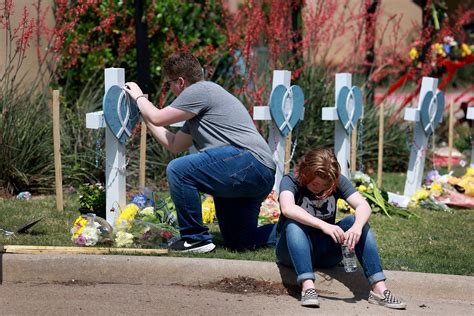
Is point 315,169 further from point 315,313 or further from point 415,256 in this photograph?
point 415,256

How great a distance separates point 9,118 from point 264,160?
3.24 metres

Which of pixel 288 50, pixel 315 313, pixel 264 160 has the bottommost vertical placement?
pixel 315 313

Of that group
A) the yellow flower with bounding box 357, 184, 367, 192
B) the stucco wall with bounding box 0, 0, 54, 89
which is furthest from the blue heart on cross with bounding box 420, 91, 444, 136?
the stucco wall with bounding box 0, 0, 54, 89

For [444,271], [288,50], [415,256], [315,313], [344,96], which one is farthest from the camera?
[288,50]

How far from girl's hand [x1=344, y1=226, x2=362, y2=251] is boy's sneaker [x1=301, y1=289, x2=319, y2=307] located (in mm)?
307

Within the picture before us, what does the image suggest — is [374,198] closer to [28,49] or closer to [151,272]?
[151,272]

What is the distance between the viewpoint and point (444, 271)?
5305 mm

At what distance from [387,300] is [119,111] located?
2.30 m

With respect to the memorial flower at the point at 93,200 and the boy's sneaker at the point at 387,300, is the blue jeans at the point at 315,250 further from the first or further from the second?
the memorial flower at the point at 93,200

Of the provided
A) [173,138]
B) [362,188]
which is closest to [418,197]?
[362,188]

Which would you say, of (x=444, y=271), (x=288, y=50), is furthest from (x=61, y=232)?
(x=288, y=50)

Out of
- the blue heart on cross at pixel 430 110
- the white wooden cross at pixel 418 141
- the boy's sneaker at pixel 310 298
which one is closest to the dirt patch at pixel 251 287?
the boy's sneaker at pixel 310 298

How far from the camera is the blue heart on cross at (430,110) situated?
833 centimetres

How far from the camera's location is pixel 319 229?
4953 millimetres
